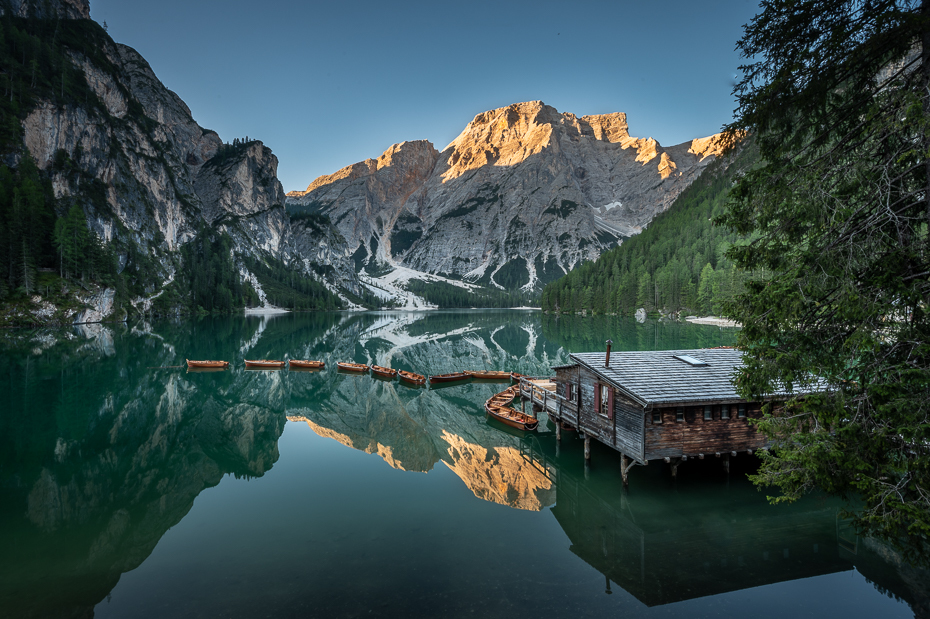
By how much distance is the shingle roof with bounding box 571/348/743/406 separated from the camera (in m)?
17.8

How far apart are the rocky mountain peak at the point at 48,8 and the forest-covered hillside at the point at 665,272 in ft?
697

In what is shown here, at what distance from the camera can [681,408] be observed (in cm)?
1791

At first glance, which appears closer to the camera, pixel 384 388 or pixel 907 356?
pixel 907 356

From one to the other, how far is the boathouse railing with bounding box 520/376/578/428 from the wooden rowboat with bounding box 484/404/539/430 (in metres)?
1.19

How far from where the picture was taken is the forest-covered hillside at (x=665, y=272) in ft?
375

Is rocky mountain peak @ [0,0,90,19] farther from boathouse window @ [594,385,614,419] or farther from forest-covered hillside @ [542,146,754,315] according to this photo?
boathouse window @ [594,385,614,419]

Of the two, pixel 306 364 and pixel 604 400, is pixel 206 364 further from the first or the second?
pixel 604 400

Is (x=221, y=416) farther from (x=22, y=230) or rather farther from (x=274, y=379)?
(x=22, y=230)

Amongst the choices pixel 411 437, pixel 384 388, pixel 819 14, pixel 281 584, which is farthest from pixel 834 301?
pixel 384 388

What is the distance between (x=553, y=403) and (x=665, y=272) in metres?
118

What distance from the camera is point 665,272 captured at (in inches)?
5064

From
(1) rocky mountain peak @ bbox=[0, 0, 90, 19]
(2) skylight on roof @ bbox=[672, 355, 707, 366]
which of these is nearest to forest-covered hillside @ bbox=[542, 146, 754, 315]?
(2) skylight on roof @ bbox=[672, 355, 707, 366]

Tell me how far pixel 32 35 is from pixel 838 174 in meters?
220

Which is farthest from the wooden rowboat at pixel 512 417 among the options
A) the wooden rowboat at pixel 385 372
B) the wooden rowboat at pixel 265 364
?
the wooden rowboat at pixel 265 364
